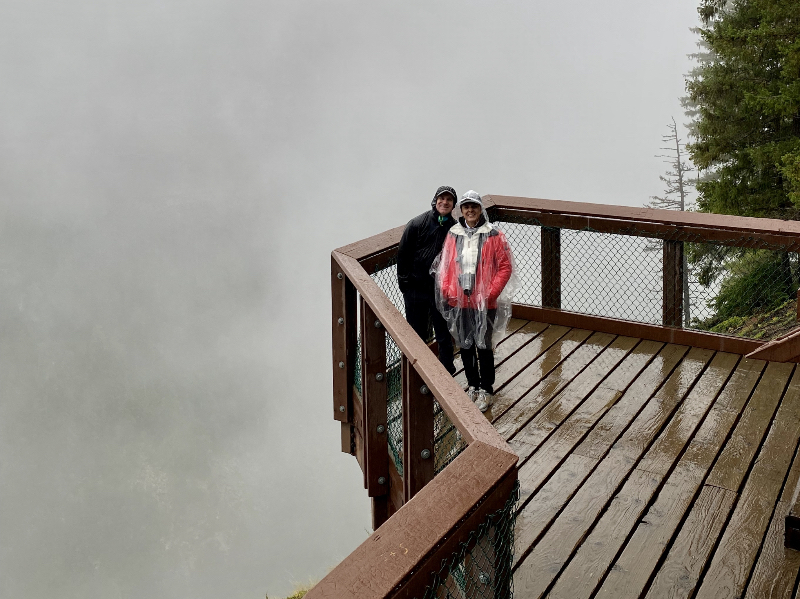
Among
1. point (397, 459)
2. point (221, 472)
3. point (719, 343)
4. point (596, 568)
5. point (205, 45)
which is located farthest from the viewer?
point (205, 45)

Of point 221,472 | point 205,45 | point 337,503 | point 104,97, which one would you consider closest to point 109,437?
point 221,472

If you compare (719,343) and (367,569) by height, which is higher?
(367,569)

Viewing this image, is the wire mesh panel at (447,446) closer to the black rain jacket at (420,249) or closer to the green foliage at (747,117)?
the black rain jacket at (420,249)

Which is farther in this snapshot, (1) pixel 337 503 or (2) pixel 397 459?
(1) pixel 337 503

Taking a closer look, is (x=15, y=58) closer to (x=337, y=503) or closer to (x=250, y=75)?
(x=250, y=75)

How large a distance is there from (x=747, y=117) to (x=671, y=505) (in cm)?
1498

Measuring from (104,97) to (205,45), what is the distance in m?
16.3

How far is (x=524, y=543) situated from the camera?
337 cm

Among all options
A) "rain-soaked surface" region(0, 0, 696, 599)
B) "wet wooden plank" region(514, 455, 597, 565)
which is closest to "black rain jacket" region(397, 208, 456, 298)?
"wet wooden plank" region(514, 455, 597, 565)

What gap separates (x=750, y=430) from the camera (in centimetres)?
425

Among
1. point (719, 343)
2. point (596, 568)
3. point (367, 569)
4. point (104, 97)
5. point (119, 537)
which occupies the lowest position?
point (119, 537)

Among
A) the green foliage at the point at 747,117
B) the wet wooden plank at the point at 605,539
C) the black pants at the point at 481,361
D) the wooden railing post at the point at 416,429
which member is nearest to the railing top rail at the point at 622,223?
the black pants at the point at 481,361

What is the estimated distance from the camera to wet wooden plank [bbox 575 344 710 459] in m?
4.24

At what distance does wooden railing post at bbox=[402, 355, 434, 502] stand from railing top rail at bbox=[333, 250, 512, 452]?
7 centimetres
